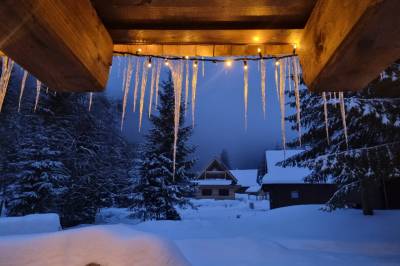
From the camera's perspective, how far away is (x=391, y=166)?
9.48 metres

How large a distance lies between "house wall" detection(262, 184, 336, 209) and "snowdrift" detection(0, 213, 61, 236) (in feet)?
58.7

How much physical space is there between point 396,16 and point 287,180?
24402 millimetres

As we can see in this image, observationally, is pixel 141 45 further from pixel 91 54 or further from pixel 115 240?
pixel 115 240

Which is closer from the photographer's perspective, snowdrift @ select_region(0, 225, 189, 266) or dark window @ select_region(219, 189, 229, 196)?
snowdrift @ select_region(0, 225, 189, 266)

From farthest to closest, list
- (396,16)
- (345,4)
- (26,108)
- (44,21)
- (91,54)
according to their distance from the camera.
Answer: (26,108), (91,54), (345,4), (44,21), (396,16)

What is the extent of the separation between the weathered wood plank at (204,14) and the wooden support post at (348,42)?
16 cm

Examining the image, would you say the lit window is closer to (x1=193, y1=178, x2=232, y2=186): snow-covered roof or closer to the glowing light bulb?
(x1=193, y1=178, x2=232, y2=186): snow-covered roof

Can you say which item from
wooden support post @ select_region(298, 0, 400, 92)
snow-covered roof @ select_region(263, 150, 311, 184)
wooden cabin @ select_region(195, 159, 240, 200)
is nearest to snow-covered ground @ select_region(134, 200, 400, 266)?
wooden support post @ select_region(298, 0, 400, 92)

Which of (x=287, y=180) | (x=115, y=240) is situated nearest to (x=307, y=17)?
(x=115, y=240)

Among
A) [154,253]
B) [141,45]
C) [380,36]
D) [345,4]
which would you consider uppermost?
[141,45]

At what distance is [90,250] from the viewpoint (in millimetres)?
4289

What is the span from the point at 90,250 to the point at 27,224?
24.1 ft

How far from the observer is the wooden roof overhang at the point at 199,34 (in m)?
1.34

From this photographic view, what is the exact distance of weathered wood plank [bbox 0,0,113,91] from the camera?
1301 mm
